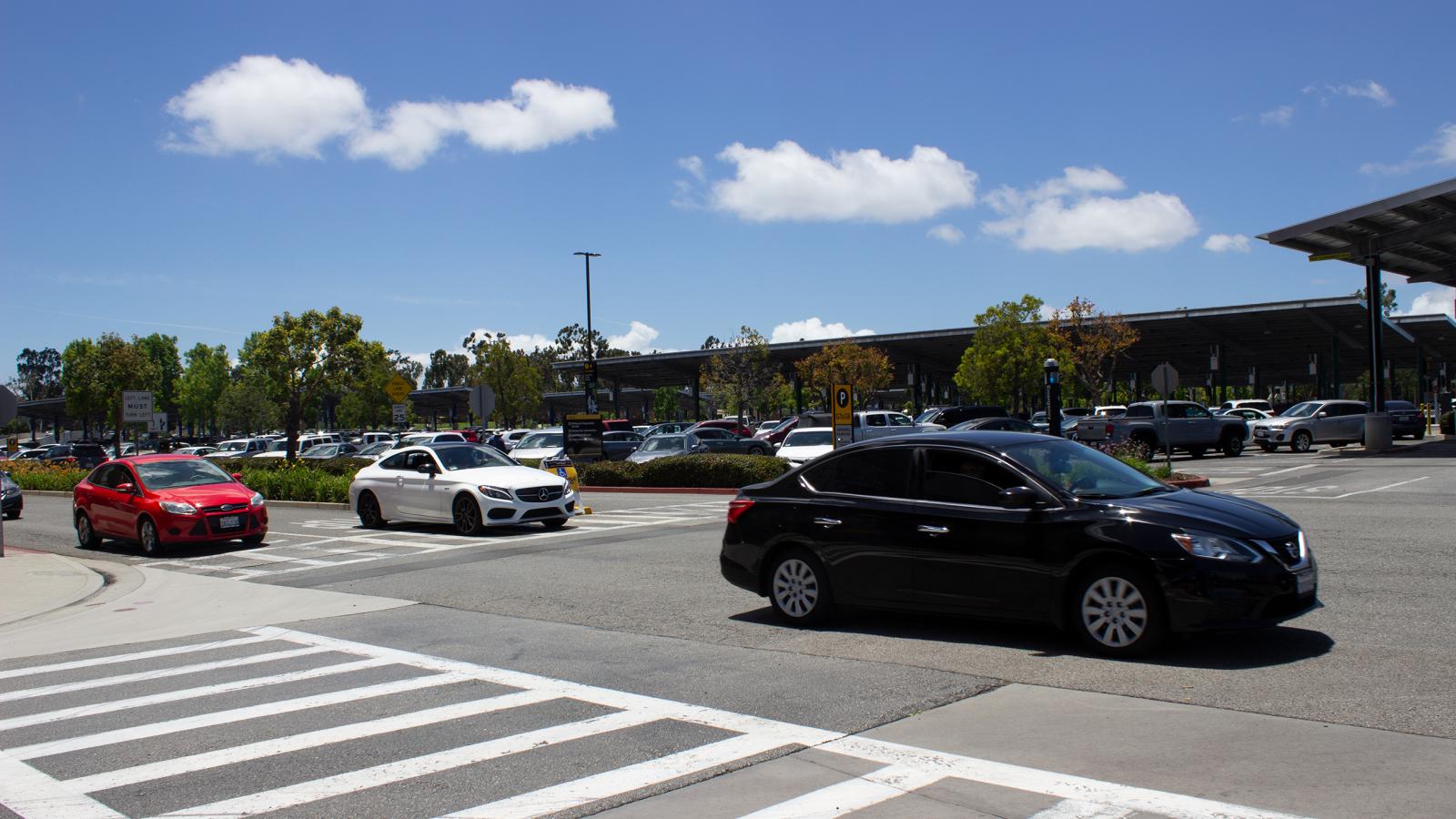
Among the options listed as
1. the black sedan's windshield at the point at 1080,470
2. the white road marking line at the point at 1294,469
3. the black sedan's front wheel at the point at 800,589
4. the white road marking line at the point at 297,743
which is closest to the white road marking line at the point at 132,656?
the white road marking line at the point at 297,743

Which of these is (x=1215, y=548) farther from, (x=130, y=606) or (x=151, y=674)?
(x=130, y=606)

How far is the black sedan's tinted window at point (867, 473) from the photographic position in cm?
886

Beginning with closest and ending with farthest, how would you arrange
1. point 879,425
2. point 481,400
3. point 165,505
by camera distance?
point 165,505, point 481,400, point 879,425

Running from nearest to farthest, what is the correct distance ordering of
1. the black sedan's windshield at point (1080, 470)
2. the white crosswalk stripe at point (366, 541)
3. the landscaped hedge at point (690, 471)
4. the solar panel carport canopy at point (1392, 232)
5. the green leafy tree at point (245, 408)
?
the black sedan's windshield at point (1080, 470) < the white crosswalk stripe at point (366, 541) < the landscaped hedge at point (690, 471) < the solar panel carport canopy at point (1392, 232) < the green leafy tree at point (245, 408)

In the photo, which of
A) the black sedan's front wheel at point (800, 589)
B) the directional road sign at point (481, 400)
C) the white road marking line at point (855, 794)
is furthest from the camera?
the directional road sign at point (481, 400)

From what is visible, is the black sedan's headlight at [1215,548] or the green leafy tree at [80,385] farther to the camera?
the green leafy tree at [80,385]

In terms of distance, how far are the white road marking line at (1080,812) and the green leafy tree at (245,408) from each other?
9608cm

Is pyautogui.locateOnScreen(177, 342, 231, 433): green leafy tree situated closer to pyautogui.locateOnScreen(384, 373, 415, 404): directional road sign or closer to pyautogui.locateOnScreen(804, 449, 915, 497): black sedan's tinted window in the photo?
pyautogui.locateOnScreen(384, 373, 415, 404): directional road sign

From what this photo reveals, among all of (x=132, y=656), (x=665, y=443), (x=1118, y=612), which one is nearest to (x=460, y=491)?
(x=132, y=656)

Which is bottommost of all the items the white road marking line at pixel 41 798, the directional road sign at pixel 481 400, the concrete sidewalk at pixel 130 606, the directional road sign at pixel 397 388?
the concrete sidewalk at pixel 130 606

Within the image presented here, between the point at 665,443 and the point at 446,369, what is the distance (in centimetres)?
11909

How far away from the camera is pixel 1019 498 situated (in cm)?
792

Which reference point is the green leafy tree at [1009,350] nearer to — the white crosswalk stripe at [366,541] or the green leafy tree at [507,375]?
the green leafy tree at [507,375]

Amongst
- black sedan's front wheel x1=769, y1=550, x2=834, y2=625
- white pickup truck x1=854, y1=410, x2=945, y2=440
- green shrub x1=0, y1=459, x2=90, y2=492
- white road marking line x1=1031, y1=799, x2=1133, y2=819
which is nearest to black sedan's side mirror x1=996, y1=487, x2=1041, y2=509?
black sedan's front wheel x1=769, y1=550, x2=834, y2=625
